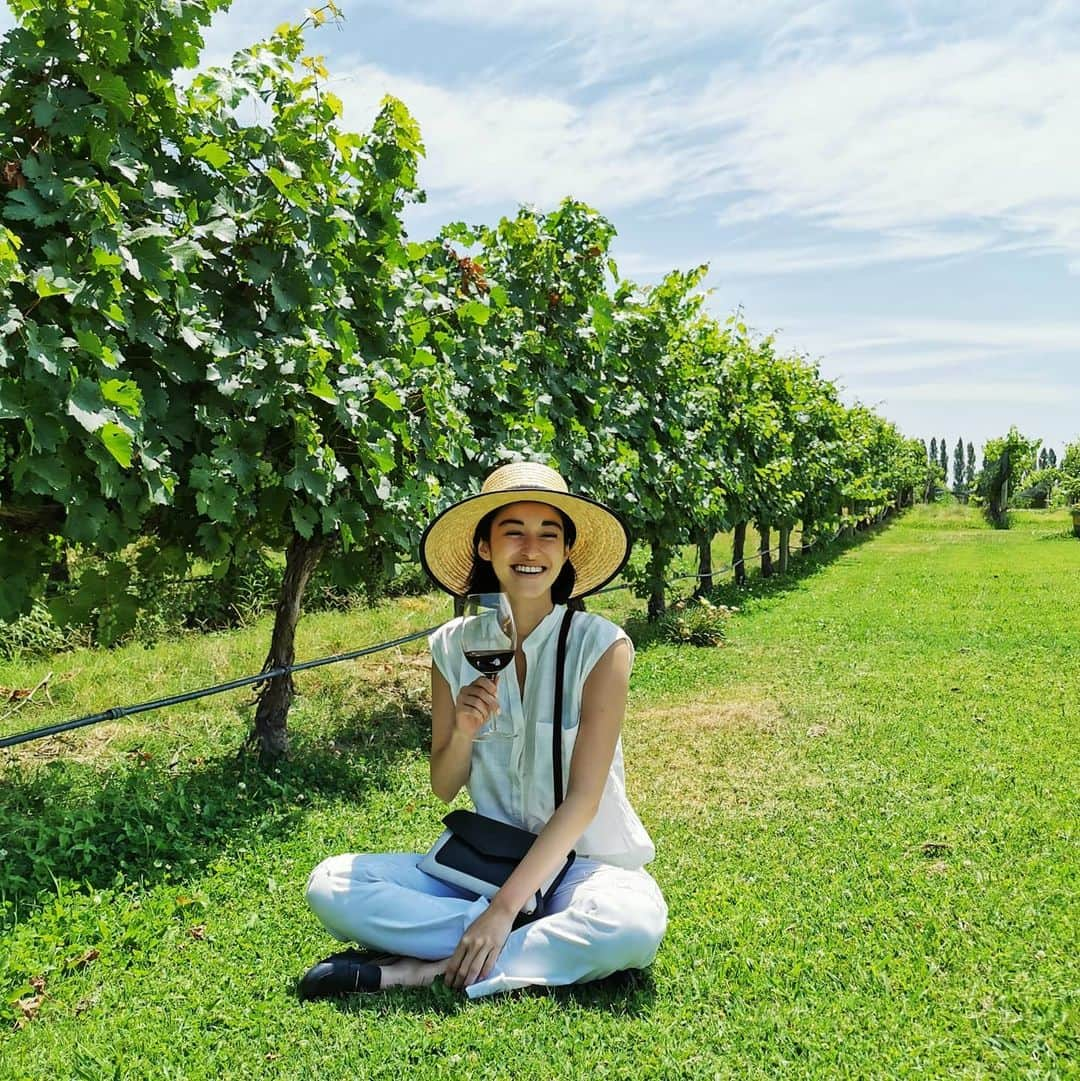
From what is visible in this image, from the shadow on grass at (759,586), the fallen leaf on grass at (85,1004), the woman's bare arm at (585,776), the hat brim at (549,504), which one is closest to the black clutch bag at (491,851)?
the woman's bare arm at (585,776)

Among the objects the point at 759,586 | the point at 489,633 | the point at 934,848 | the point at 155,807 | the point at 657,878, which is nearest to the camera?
the point at 489,633

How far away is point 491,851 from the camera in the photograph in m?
3.30

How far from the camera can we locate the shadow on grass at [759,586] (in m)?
11.9

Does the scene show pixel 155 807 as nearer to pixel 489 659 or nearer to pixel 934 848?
pixel 489 659

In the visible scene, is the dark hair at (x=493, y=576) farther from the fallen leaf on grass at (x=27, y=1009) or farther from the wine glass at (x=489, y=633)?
the fallen leaf on grass at (x=27, y=1009)

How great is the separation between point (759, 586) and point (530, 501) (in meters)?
14.8

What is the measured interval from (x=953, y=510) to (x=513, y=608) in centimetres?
5796

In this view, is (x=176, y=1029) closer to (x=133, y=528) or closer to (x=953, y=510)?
(x=133, y=528)

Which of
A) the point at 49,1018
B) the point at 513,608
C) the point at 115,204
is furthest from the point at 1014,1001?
the point at 115,204

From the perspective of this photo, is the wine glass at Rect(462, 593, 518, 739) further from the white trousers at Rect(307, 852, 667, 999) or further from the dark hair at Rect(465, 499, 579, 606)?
the white trousers at Rect(307, 852, 667, 999)

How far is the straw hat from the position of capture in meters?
3.40

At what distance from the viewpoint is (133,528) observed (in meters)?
Answer: 4.52

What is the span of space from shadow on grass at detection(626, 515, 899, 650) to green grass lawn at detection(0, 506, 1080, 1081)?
8.57 ft

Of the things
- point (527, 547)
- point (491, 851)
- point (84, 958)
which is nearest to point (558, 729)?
point (491, 851)
